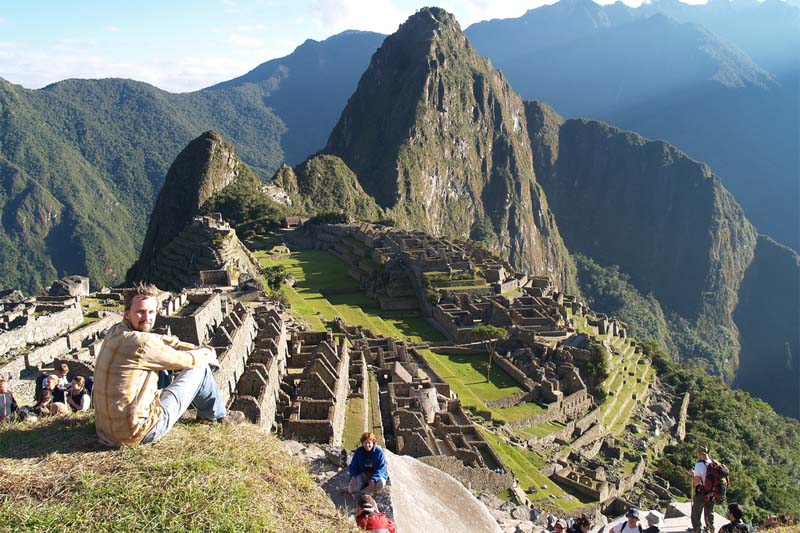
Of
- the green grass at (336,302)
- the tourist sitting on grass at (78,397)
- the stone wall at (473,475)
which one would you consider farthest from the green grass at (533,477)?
the tourist sitting on grass at (78,397)

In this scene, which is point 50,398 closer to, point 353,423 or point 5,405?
point 5,405

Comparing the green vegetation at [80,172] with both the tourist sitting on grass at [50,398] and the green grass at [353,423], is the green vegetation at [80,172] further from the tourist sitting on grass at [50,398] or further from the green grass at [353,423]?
the tourist sitting on grass at [50,398]

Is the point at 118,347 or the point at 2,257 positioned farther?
the point at 2,257

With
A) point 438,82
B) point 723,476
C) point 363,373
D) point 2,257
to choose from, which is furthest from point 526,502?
point 438,82

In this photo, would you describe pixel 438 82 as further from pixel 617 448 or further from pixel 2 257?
pixel 617 448

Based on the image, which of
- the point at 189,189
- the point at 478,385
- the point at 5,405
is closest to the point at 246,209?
the point at 189,189

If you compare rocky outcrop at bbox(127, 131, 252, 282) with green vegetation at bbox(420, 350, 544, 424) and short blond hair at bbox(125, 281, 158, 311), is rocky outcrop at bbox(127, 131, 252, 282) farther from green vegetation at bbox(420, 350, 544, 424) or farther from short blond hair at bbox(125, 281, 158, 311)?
A: short blond hair at bbox(125, 281, 158, 311)
